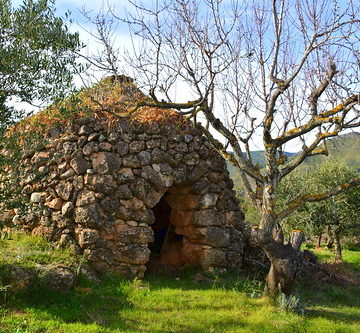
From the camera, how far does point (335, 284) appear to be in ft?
35.0

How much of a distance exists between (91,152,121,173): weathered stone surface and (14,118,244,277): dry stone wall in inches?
0.9

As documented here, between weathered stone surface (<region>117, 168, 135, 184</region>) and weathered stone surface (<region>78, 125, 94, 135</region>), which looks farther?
weathered stone surface (<region>78, 125, 94, 135</region>)

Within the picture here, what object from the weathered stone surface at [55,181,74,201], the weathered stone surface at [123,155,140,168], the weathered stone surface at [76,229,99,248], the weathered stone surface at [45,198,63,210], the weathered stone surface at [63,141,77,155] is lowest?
the weathered stone surface at [76,229,99,248]

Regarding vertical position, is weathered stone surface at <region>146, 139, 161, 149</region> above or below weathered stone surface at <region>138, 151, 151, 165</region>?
above

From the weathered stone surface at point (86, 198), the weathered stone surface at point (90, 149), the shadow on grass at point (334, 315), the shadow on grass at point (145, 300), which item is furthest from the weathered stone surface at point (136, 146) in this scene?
the shadow on grass at point (334, 315)

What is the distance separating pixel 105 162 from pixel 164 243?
373 centimetres

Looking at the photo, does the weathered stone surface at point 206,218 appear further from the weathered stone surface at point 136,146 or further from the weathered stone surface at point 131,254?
the weathered stone surface at point 136,146

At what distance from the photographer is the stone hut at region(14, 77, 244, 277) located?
28.6 feet

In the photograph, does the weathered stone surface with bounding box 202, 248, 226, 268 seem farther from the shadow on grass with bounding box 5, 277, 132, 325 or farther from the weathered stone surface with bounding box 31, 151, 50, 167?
the weathered stone surface with bounding box 31, 151, 50, 167

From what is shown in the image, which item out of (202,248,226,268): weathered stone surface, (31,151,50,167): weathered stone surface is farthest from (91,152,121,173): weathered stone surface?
(202,248,226,268): weathered stone surface

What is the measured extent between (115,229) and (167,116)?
3.16 metres

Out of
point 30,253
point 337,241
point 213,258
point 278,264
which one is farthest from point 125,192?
point 337,241

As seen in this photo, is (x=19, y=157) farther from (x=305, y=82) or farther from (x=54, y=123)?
(x=305, y=82)

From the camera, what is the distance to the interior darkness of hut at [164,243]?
1070 cm
